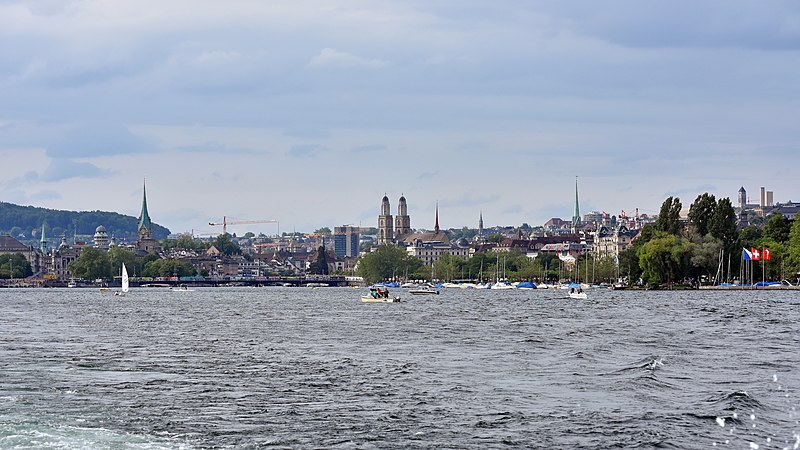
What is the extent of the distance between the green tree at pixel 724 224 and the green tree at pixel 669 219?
6.58m

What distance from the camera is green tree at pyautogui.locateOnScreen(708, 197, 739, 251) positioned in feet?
581

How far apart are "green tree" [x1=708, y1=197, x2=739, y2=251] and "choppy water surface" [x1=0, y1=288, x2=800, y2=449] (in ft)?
324

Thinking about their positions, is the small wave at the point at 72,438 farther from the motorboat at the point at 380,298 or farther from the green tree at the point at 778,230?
the green tree at the point at 778,230

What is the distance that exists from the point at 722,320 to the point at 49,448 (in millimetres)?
64218

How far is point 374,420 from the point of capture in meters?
37.0

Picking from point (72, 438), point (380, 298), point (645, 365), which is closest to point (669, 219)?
point (380, 298)

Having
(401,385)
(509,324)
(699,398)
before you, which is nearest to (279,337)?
(509,324)

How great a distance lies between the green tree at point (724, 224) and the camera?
581 ft

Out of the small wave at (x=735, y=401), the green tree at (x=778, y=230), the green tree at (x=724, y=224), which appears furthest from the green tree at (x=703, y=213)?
the small wave at (x=735, y=401)

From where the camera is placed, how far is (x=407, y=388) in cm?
4469

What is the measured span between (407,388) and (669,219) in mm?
144673

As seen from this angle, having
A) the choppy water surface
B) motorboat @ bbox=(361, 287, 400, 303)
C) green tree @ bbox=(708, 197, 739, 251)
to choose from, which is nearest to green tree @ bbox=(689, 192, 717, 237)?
green tree @ bbox=(708, 197, 739, 251)

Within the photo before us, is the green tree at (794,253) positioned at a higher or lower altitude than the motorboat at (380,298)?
higher

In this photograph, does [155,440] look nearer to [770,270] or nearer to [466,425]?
[466,425]
